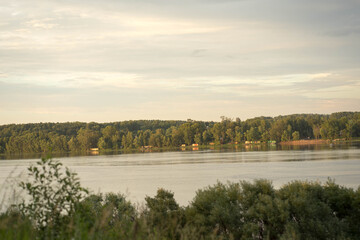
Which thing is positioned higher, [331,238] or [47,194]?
[47,194]

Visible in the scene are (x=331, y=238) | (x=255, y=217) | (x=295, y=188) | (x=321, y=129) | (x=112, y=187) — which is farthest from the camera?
(x=321, y=129)

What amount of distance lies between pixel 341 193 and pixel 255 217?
4469mm

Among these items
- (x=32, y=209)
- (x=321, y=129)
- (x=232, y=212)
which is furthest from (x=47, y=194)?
(x=321, y=129)

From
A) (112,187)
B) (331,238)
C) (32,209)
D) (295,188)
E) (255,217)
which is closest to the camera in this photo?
(32,209)

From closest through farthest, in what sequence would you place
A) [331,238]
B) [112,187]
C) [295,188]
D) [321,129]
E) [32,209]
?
1. [32,209]
2. [331,238]
3. [295,188]
4. [112,187]
5. [321,129]

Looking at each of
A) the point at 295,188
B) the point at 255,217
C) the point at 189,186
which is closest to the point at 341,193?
the point at 295,188

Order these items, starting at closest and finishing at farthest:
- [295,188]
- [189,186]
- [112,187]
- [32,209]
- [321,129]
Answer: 1. [32,209]
2. [295,188]
3. [189,186]
4. [112,187]
5. [321,129]

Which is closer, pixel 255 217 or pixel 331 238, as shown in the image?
pixel 331 238

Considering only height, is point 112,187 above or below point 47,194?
below

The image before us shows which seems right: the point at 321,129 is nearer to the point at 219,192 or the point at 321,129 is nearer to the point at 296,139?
the point at 296,139

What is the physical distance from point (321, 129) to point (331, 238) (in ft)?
577

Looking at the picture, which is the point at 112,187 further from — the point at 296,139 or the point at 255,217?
the point at 296,139

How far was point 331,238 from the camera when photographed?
55.2 ft

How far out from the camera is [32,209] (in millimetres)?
7664
